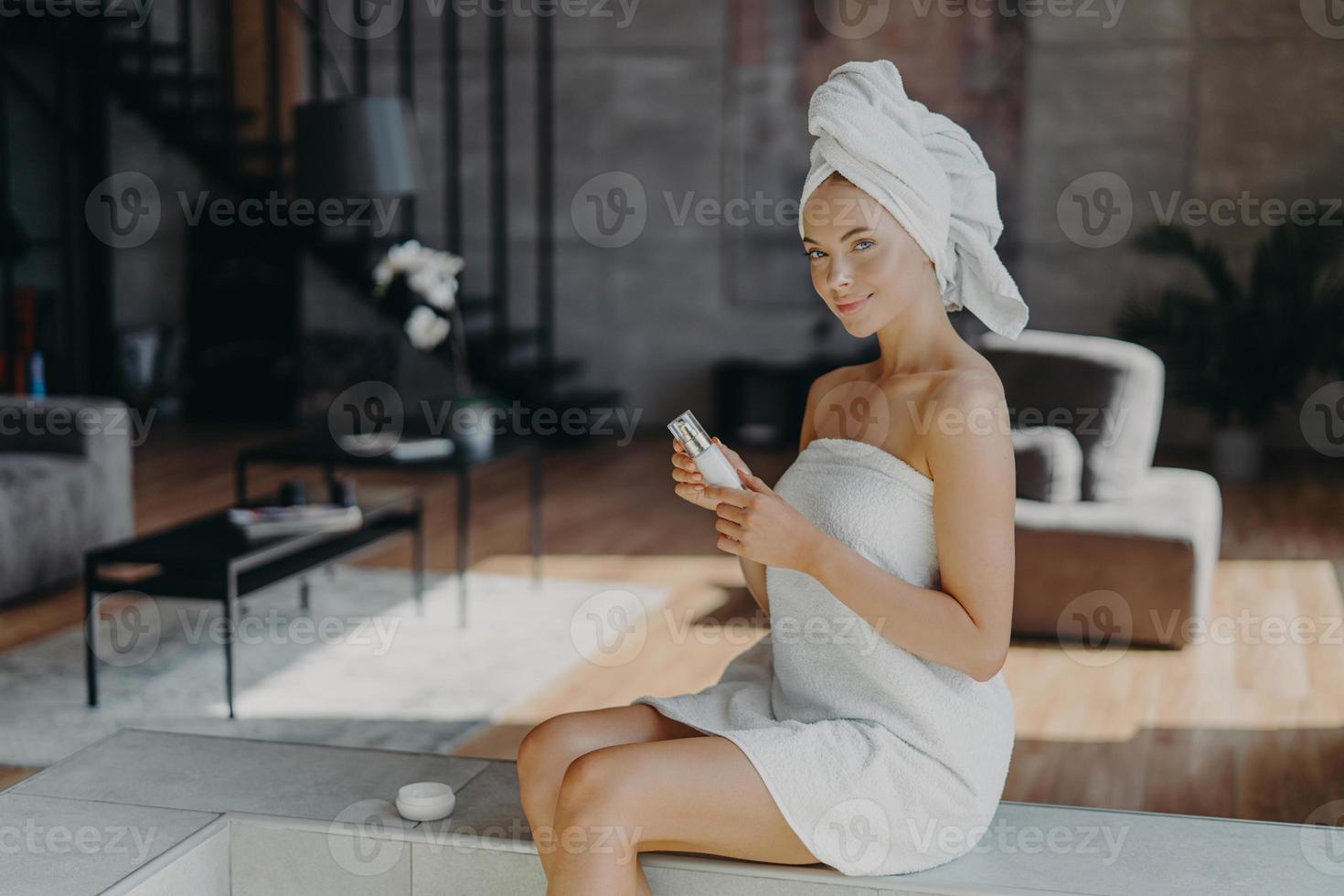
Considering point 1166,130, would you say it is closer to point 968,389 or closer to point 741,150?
point 741,150

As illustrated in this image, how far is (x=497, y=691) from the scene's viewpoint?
3719 millimetres

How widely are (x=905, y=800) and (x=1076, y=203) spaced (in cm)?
671

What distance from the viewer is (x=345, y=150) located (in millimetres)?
4863

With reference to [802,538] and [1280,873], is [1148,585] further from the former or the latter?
[802,538]

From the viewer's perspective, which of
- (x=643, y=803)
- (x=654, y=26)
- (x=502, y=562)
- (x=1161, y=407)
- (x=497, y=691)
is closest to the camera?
(x=643, y=803)

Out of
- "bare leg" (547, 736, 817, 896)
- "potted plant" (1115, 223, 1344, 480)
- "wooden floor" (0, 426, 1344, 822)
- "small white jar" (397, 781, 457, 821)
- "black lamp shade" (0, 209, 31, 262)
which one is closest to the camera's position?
"bare leg" (547, 736, 817, 896)

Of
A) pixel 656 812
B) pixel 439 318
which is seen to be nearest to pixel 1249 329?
pixel 439 318

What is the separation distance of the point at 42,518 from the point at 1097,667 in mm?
3316

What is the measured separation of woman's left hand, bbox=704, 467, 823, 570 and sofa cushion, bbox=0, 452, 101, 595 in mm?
3517

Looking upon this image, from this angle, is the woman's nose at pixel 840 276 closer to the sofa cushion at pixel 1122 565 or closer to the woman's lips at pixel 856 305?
the woman's lips at pixel 856 305

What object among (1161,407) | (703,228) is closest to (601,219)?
(703,228)

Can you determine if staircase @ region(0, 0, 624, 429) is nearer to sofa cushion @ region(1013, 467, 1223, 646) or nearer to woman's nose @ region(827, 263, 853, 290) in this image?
sofa cushion @ region(1013, 467, 1223, 646)

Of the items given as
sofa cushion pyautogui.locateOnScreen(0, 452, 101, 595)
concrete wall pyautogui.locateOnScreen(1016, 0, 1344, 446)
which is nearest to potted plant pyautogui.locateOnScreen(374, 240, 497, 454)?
sofa cushion pyautogui.locateOnScreen(0, 452, 101, 595)

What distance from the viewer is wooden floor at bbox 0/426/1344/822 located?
10.3 ft
